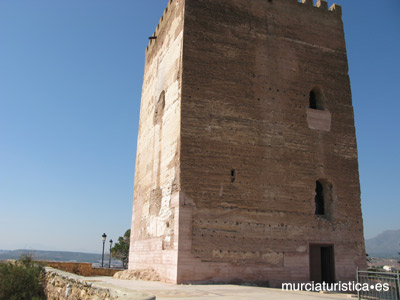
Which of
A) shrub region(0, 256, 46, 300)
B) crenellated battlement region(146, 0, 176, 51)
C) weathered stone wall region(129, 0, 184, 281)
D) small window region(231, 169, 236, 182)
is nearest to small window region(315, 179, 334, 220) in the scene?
small window region(231, 169, 236, 182)

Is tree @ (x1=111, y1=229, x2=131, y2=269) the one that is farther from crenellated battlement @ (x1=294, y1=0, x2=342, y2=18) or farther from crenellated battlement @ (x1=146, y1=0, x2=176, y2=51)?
crenellated battlement @ (x1=294, y1=0, x2=342, y2=18)

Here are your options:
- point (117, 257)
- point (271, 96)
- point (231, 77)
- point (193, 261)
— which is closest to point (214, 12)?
point (231, 77)

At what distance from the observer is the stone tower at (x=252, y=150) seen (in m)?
11.0

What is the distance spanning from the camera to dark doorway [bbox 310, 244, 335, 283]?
12.0m

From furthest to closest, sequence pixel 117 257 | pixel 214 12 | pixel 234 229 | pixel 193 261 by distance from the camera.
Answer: pixel 117 257 → pixel 214 12 → pixel 234 229 → pixel 193 261

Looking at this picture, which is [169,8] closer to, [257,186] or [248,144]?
[248,144]

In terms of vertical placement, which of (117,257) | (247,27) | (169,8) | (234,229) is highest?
(169,8)

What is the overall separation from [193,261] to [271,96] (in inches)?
237

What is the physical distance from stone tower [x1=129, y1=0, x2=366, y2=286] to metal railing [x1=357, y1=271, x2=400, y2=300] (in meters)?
4.18

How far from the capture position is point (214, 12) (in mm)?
12805

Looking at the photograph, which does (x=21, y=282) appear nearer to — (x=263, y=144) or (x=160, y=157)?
(x=160, y=157)

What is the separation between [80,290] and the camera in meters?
7.25

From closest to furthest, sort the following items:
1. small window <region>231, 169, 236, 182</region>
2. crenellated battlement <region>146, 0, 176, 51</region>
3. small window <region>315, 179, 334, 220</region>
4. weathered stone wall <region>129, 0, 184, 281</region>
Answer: weathered stone wall <region>129, 0, 184, 281</region> → small window <region>231, 169, 236, 182</region> → small window <region>315, 179, 334, 220</region> → crenellated battlement <region>146, 0, 176, 51</region>

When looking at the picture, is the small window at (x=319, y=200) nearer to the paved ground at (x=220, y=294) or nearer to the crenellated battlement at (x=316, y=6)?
the paved ground at (x=220, y=294)
